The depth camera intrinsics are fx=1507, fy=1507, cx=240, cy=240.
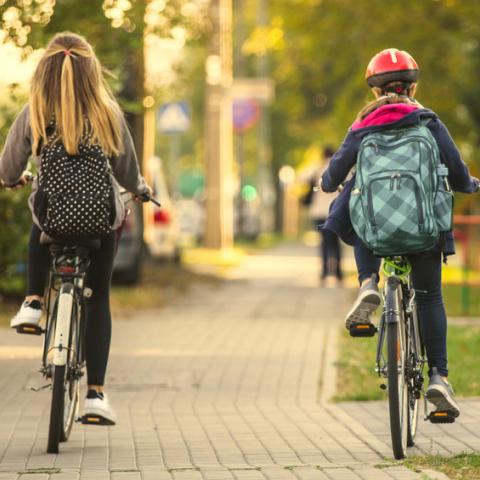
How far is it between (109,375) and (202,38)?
30.6ft

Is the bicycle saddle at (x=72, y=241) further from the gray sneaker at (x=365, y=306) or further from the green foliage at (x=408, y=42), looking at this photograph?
the green foliage at (x=408, y=42)

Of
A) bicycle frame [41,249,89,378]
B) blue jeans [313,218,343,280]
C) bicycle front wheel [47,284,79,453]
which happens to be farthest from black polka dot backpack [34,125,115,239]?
blue jeans [313,218,343,280]

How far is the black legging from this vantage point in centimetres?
690

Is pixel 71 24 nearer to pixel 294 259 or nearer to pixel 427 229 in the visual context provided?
pixel 427 229

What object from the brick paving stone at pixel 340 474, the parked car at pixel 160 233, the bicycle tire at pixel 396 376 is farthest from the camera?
the parked car at pixel 160 233

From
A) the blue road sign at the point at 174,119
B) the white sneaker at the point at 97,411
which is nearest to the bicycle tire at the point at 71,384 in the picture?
the white sneaker at the point at 97,411

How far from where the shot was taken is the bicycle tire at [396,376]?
629 cm

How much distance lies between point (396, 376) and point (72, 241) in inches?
61.7

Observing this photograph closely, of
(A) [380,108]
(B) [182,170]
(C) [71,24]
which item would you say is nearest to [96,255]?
(A) [380,108]

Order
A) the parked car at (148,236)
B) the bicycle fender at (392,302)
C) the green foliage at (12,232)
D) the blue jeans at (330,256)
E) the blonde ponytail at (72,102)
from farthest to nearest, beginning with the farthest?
the blue jeans at (330,256) < the parked car at (148,236) < the green foliage at (12,232) < the blonde ponytail at (72,102) < the bicycle fender at (392,302)

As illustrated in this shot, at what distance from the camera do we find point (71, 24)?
44.5 ft

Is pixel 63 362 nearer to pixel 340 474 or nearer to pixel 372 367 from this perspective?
pixel 340 474

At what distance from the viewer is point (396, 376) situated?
20.7 ft

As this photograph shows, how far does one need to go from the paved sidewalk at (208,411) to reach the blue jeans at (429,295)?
48 centimetres
